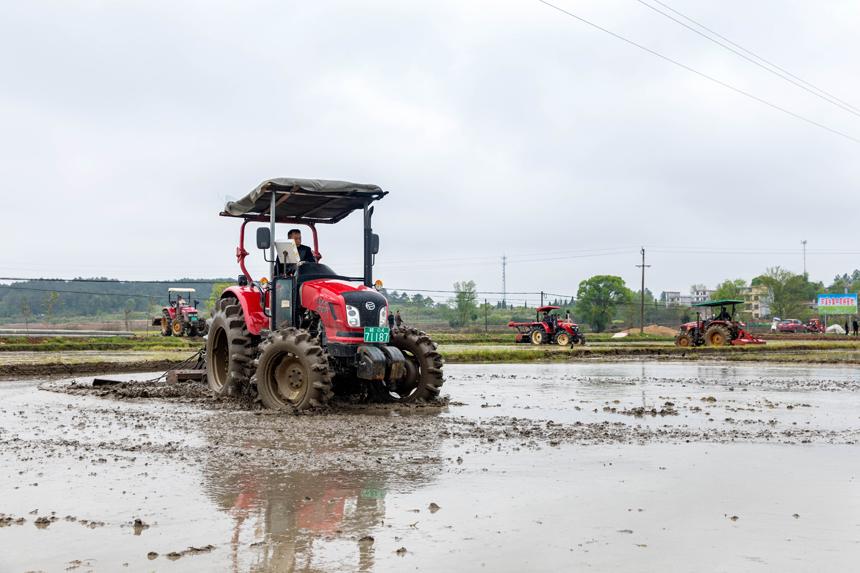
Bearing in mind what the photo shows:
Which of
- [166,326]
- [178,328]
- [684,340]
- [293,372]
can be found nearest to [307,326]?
[293,372]

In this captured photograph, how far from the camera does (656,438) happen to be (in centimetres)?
900

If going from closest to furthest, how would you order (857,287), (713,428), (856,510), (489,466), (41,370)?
(856,510), (489,466), (713,428), (41,370), (857,287)

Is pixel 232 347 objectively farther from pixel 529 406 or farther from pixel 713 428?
pixel 713 428

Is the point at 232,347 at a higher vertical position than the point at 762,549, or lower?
higher

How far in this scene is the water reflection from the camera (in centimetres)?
459

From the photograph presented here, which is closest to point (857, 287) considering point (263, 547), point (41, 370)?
point (41, 370)

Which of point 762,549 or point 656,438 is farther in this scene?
point 656,438

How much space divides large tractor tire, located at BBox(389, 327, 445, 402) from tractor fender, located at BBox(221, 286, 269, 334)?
2.08m

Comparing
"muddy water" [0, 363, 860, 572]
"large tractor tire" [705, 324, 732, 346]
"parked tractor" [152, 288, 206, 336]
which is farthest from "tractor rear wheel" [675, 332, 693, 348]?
"muddy water" [0, 363, 860, 572]

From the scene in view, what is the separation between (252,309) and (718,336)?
30.6 meters

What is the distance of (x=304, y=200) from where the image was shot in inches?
509

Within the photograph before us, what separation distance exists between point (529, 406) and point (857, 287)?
147 m

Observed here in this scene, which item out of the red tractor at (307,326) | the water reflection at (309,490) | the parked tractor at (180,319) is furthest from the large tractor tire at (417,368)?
the parked tractor at (180,319)

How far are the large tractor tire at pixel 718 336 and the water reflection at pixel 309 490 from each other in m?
32.1
